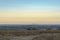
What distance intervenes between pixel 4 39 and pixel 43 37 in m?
1.44

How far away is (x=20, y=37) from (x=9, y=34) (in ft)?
2.67

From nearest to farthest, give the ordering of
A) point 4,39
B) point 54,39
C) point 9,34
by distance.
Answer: point 9,34 < point 4,39 < point 54,39

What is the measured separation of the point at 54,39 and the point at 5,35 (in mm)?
1800

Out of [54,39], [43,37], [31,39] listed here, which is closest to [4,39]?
[31,39]

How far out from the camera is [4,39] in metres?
5.13

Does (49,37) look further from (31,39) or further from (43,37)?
(31,39)

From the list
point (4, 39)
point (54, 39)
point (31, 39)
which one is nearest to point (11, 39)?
point (4, 39)

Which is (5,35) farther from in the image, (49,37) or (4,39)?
(49,37)

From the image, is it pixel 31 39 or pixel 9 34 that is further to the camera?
pixel 31 39

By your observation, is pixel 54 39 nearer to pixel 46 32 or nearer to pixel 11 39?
pixel 46 32

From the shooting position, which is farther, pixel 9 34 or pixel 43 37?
pixel 43 37

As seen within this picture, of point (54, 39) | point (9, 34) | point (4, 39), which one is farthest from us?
point (54, 39)

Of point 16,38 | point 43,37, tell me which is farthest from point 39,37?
point 16,38

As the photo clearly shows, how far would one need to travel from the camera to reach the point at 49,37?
5340 mm
